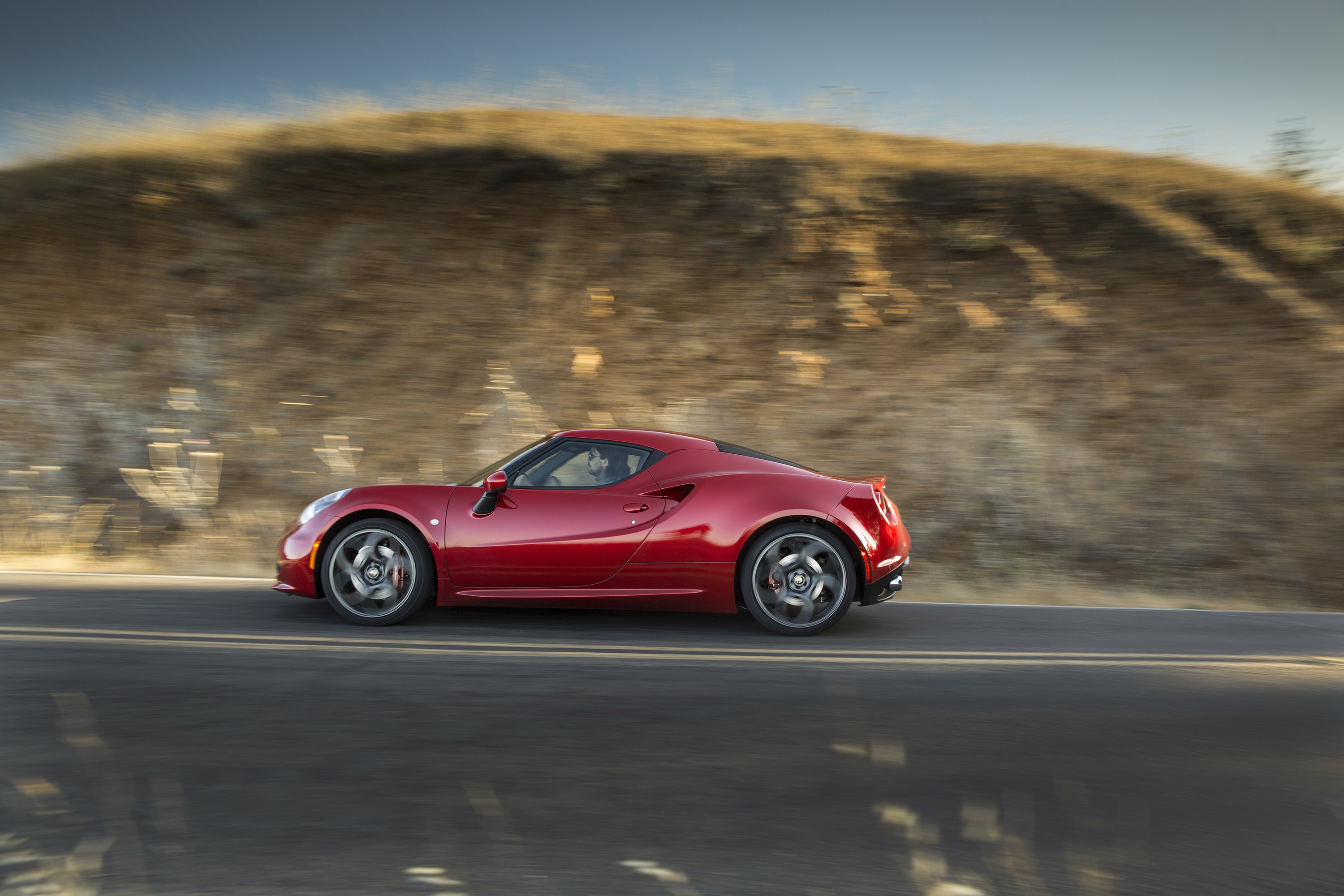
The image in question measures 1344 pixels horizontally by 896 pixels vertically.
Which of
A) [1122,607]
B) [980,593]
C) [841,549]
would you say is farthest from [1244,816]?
[980,593]

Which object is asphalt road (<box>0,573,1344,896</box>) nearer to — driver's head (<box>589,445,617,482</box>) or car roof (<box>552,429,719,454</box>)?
driver's head (<box>589,445,617,482</box>)

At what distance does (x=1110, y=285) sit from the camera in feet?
42.6

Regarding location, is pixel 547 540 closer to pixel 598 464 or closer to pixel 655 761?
pixel 598 464

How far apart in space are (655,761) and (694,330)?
9955 millimetres

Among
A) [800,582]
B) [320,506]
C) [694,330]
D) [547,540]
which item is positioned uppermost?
[694,330]

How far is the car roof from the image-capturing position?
6312 mm

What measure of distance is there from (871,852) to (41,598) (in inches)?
255

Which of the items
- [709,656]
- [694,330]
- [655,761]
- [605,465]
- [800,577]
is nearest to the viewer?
[655,761]

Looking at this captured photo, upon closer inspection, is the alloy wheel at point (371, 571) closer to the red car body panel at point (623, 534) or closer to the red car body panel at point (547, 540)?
the red car body panel at point (623, 534)

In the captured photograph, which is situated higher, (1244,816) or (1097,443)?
(1097,443)

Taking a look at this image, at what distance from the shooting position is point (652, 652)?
545 centimetres

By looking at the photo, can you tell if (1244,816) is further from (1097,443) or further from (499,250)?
(499,250)

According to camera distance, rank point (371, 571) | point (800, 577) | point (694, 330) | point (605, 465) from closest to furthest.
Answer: point (800, 577) < point (371, 571) < point (605, 465) < point (694, 330)

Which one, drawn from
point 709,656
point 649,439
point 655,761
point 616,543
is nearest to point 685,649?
point 709,656
